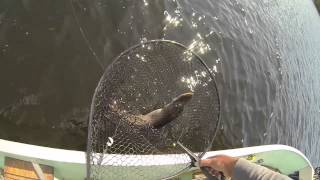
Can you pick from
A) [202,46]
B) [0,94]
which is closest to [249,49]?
[202,46]

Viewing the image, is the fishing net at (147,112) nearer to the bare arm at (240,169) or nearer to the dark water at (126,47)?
the dark water at (126,47)

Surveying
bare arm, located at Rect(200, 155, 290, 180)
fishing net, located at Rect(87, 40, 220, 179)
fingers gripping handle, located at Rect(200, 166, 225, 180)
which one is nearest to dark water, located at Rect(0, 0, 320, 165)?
fishing net, located at Rect(87, 40, 220, 179)

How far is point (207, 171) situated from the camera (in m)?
4.16

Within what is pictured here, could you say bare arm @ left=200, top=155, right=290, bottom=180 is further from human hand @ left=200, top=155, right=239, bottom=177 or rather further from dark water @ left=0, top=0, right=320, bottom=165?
dark water @ left=0, top=0, right=320, bottom=165

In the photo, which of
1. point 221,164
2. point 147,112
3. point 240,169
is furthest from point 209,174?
point 147,112

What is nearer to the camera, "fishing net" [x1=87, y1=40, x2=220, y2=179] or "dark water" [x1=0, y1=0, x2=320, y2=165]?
"fishing net" [x1=87, y1=40, x2=220, y2=179]

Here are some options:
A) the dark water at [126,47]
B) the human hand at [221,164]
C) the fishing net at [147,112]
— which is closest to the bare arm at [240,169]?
the human hand at [221,164]

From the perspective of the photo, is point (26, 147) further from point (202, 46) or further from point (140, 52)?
point (202, 46)

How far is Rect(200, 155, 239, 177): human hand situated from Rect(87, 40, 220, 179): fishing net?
2.17 ft

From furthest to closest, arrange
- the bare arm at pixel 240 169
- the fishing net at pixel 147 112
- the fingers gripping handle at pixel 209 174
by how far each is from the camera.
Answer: the fishing net at pixel 147 112
the fingers gripping handle at pixel 209 174
the bare arm at pixel 240 169

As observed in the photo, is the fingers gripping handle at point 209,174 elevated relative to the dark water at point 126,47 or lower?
lower

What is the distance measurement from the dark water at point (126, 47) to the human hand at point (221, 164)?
170cm

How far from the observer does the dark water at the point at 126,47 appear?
510 centimetres

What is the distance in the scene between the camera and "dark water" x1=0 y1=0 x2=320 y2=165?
201 inches
